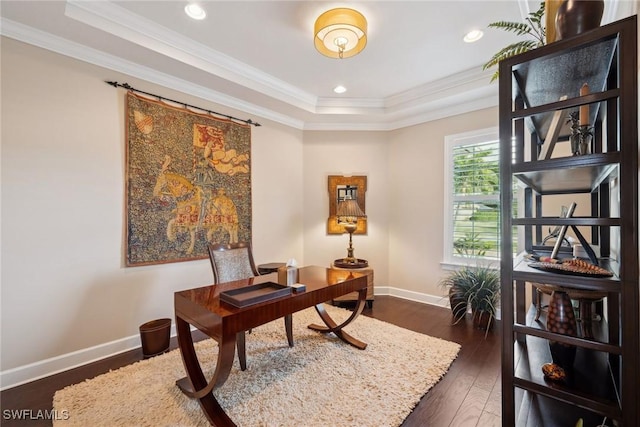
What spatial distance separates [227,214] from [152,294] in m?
1.14

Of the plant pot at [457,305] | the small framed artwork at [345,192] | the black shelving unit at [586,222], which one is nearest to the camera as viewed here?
the black shelving unit at [586,222]

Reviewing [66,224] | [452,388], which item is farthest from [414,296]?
A: [66,224]

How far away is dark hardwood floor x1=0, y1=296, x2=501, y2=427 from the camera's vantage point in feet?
→ 5.22

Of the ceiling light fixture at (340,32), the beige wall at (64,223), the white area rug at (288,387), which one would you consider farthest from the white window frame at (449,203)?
the beige wall at (64,223)

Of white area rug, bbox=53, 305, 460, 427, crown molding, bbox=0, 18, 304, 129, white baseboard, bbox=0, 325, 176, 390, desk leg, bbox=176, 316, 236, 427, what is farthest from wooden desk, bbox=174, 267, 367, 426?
crown molding, bbox=0, 18, 304, 129

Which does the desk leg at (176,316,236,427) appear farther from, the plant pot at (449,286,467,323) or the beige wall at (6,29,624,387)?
the plant pot at (449,286,467,323)

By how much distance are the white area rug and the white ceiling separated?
100 inches

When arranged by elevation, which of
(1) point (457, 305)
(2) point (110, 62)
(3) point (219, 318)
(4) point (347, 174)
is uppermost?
(2) point (110, 62)

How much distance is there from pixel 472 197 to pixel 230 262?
122 inches

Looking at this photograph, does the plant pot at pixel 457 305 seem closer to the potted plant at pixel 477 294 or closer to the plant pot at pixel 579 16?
the potted plant at pixel 477 294

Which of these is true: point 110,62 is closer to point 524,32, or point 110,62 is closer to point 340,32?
point 340,32

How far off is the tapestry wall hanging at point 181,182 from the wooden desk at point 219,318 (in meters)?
1.15

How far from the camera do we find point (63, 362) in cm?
211

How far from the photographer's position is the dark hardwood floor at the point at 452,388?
5.22ft
